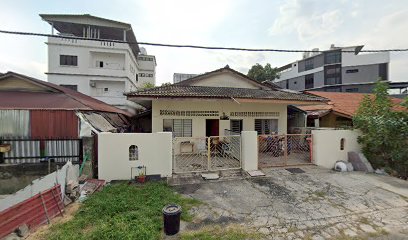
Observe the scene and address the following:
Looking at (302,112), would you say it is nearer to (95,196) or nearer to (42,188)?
(95,196)

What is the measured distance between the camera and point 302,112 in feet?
48.7

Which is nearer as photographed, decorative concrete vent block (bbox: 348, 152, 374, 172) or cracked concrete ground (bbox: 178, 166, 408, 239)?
cracked concrete ground (bbox: 178, 166, 408, 239)

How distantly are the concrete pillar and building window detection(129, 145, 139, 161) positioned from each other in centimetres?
431

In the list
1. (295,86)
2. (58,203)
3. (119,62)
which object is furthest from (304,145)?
(295,86)

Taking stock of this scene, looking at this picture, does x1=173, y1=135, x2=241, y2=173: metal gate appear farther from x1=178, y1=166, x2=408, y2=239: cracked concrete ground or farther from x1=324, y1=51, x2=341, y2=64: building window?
x1=324, y1=51, x2=341, y2=64: building window

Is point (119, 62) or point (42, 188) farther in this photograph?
point (119, 62)

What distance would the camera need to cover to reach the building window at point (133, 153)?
747 centimetres

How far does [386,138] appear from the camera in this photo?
884cm

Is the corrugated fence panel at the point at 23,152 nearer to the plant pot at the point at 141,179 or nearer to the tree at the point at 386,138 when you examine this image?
the plant pot at the point at 141,179

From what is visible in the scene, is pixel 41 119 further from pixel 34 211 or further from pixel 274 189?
pixel 274 189

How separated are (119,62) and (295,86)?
121ft

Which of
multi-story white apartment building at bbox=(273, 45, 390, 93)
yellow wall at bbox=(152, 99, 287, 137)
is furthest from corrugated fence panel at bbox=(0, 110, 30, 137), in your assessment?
multi-story white apartment building at bbox=(273, 45, 390, 93)

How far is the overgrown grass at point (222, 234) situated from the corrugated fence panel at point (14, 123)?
7530 mm

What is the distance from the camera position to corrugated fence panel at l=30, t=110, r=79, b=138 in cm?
764
